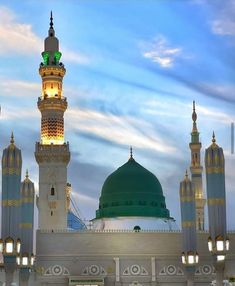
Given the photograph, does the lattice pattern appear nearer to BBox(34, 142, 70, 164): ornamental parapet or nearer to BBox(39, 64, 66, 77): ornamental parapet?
BBox(34, 142, 70, 164): ornamental parapet

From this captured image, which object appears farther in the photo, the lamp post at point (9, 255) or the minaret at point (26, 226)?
the minaret at point (26, 226)

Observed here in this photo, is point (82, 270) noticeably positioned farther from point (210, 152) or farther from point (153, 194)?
point (210, 152)

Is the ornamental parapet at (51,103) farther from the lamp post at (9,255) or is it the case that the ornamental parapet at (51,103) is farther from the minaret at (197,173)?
the lamp post at (9,255)

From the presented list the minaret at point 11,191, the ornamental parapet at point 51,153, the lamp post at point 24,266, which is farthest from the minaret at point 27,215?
the ornamental parapet at point 51,153

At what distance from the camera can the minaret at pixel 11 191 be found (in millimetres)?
34312

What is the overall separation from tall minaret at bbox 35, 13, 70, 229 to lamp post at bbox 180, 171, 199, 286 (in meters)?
A: 13.4

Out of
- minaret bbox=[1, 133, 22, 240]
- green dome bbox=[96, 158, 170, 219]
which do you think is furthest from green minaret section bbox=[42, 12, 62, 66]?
minaret bbox=[1, 133, 22, 240]

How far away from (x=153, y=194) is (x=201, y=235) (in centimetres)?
949

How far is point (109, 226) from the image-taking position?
58781 mm

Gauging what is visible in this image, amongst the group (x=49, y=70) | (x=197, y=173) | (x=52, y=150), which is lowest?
(x=197, y=173)

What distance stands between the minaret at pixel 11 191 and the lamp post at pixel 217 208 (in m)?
9.92

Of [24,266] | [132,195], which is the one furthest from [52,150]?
[24,266]

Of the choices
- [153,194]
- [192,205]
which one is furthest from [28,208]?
[153,194]

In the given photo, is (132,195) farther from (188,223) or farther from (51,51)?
(51,51)
